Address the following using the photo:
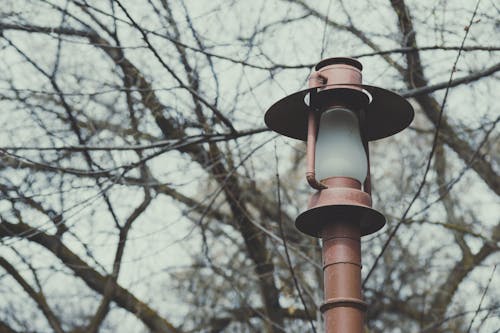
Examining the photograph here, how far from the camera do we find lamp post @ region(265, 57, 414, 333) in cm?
200

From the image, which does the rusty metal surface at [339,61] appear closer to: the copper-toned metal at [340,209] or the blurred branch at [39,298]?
the copper-toned metal at [340,209]

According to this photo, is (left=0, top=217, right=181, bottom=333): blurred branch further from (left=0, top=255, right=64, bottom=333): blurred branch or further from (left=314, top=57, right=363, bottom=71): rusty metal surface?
(left=314, top=57, right=363, bottom=71): rusty metal surface

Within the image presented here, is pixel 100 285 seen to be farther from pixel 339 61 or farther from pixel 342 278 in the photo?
pixel 342 278

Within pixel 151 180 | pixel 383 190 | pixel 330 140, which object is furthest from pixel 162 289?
pixel 330 140

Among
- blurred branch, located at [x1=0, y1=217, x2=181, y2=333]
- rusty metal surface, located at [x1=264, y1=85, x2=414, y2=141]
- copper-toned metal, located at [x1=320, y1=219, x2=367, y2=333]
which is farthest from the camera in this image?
blurred branch, located at [x1=0, y1=217, x2=181, y2=333]

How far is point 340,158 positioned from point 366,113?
0.75 feet

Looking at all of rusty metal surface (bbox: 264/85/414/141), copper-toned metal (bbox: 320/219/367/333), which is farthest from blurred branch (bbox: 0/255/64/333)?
copper-toned metal (bbox: 320/219/367/333)

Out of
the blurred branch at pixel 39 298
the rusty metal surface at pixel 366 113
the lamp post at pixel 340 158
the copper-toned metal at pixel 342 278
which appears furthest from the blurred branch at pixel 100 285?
the copper-toned metal at pixel 342 278

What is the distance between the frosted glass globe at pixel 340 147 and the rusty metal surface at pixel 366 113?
6 centimetres

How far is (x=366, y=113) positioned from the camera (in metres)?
2.30

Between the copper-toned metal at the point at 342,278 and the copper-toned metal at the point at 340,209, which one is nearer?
the copper-toned metal at the point at 342,278

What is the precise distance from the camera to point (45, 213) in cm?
493

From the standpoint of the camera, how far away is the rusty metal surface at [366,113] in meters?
2.23

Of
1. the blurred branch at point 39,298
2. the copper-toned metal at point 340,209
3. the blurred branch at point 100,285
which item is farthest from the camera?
the blurred branch at point 39,298
